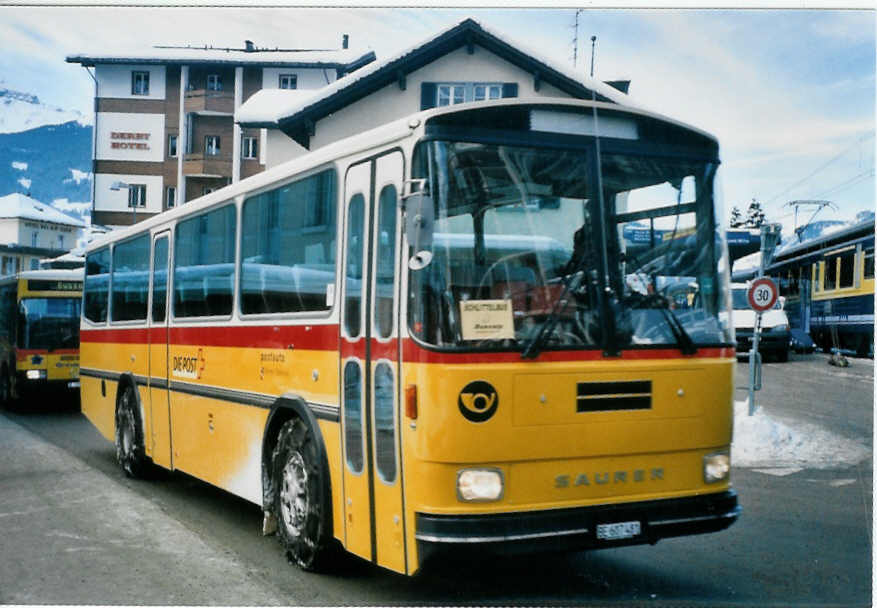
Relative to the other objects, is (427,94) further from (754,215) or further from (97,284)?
(754,215)

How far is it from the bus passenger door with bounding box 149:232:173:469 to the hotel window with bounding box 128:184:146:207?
388mm

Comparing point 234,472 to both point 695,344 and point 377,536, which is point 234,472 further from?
point 695,344

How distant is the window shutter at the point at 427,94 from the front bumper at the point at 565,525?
10523 millimetres

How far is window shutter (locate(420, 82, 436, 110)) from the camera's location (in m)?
15.5

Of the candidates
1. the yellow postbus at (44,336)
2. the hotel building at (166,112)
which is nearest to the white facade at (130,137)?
the hotel building at (166,112)

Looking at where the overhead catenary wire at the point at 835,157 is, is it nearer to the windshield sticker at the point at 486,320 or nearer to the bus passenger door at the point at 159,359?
the windshield sticker at the point at 486,320

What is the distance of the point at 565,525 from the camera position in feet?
17.0

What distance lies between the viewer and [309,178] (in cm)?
657

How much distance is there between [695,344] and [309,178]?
264cm

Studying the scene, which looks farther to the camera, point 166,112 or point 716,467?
point 166,112

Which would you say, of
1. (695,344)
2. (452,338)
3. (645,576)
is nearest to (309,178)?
(452,338)

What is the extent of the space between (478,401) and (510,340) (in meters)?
0.34

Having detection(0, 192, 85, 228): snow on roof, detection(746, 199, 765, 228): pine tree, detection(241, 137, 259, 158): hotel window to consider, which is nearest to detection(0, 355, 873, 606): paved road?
detection(746, 199, 765, 228): pine tree

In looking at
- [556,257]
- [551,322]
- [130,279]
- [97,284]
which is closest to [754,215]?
[556,257]
